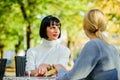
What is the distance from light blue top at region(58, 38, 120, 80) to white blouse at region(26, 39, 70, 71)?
1417 millimetres

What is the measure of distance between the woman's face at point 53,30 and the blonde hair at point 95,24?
1.37m

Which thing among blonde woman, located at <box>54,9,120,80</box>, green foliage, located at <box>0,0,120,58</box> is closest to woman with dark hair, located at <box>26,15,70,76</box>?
blonde woman, located at <box>54,9,120,80</box>

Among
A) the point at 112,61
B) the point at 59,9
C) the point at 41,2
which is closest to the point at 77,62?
the point at 112,61

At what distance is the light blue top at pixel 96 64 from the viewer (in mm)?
3248

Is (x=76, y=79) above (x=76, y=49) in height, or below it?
above

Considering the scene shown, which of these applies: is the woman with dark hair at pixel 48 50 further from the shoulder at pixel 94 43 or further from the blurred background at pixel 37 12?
the blurred background at pixel 37 12

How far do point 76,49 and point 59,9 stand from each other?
138 ft

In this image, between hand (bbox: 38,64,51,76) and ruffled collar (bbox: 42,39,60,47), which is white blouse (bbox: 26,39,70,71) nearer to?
Result: ruffled collar (bbox: 42,39,60,47)

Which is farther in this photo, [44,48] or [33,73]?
[44,48]

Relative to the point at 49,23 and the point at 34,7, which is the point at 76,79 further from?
the point at 34,7

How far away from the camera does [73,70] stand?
10.8 feet

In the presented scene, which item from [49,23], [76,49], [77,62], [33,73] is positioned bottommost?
[76,49]

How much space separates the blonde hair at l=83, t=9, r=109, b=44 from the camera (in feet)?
11.0

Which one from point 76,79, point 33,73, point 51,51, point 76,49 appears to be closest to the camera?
point 76,79
